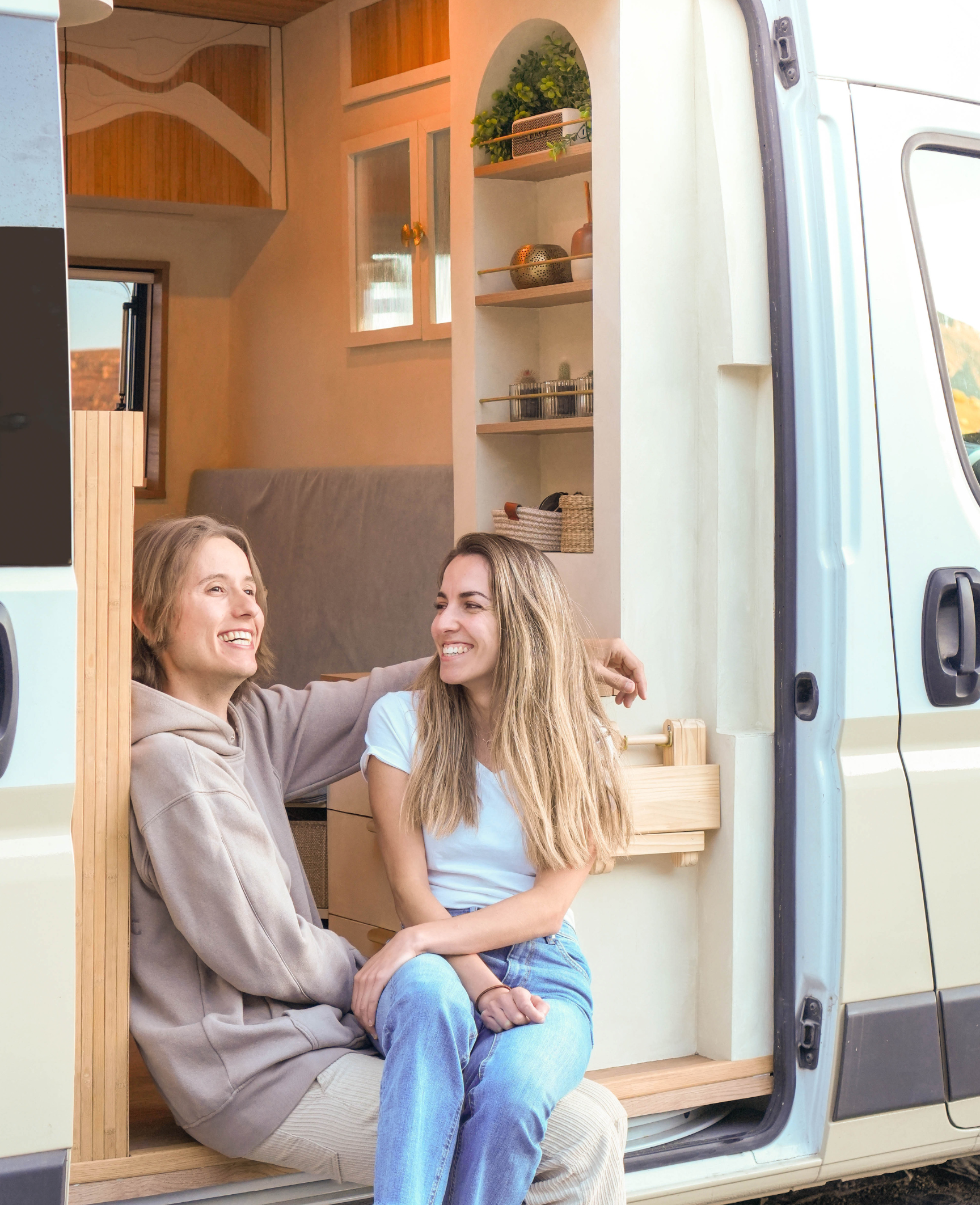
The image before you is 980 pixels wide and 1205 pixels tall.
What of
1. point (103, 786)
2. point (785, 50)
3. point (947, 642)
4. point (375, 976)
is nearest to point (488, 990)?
point (375, 976)

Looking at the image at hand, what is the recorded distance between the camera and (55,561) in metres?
1.72

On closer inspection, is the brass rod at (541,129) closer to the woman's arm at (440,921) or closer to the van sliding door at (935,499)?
the van sliding door at (935,499)

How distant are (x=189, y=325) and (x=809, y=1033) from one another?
4.52 m

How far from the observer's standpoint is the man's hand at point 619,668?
98.5 inches

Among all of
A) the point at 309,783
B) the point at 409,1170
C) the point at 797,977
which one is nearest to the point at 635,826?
the point at 797,977

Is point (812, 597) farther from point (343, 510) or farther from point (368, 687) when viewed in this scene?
point (343, 510)

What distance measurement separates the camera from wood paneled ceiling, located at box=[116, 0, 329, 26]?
5352 mm

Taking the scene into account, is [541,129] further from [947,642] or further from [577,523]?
[947,642]

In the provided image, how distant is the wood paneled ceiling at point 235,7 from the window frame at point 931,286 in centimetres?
343

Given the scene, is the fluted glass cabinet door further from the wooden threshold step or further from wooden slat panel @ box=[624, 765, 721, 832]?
the wooden threshold step

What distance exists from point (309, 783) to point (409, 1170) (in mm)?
748

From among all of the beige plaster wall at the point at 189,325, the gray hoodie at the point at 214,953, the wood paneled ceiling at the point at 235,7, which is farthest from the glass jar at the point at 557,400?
the beige plaster wall at the point at 189,325

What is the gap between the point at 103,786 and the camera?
2020mm

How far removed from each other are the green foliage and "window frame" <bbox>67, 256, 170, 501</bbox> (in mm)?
2923
